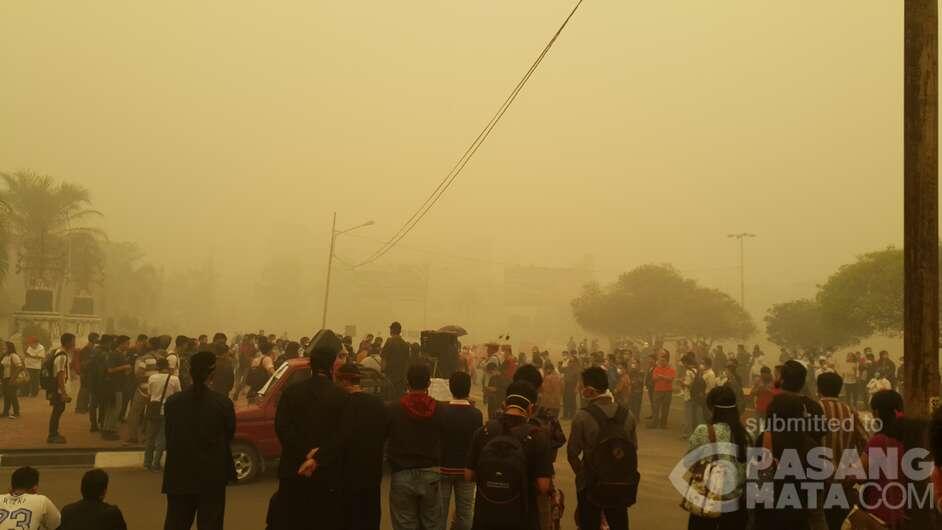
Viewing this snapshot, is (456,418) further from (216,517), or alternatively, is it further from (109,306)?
(109,306)

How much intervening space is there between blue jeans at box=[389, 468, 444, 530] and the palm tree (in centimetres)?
5837

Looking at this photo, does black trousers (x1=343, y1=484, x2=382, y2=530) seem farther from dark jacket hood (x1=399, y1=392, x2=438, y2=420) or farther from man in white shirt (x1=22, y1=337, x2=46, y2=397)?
man in white shirt (x1=22, y1=337, x2=46, y2=397)

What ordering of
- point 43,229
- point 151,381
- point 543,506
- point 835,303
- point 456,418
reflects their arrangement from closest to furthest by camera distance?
point 543,506, point 456,418, point 151,381, point 835,303, point 43,229

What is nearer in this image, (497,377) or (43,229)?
(497,377)

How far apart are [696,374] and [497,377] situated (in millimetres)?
5097

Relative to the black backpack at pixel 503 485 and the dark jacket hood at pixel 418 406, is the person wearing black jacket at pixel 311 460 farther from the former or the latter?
the black backpack at pixel 503 485

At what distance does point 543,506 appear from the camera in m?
5.93

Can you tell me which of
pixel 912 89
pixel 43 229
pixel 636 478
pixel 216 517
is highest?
pixel 43 229

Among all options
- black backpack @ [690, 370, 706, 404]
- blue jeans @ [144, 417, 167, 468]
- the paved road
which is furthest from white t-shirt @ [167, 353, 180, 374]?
black backpack @ [690, 370, 706, 404]

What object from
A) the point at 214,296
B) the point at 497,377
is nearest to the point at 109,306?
the point at 214,296

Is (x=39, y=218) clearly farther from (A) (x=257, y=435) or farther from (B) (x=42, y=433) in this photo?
(A) (x=257, y=435)

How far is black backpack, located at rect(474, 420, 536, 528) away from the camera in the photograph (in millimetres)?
5699

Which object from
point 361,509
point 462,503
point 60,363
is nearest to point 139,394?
point 60,363

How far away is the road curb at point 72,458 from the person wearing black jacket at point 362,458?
849 cm
